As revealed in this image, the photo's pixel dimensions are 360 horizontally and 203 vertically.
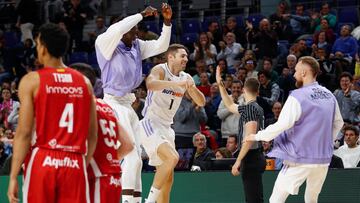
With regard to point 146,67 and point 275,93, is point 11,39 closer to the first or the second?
point 146,67

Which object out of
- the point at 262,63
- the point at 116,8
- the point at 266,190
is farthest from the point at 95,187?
the point at 116,8

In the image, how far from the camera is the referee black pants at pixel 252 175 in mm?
10430

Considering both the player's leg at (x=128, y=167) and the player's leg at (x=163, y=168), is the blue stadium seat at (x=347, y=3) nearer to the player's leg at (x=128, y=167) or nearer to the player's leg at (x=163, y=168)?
the player's leg at (x=163, y=168)

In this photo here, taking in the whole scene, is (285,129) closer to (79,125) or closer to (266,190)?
(79,125)

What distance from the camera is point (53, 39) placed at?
6.55m

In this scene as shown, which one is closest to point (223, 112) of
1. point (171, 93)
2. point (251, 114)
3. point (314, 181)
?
point (171, 93)

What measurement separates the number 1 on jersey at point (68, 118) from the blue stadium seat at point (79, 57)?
49.5 ft

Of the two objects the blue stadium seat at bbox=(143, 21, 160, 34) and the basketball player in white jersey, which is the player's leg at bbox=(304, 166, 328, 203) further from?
the blue stadium seat at bbox=(143, 21, 160, 34)

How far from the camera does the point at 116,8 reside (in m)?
21.7

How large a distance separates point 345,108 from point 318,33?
125 inches

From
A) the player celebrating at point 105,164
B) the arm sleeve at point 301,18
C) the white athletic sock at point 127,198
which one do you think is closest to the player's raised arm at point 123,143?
the player celebrating at point 105,164

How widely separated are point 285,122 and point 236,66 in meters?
9.55

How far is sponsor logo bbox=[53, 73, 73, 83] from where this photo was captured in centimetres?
650

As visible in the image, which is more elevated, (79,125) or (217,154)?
(79,125)
